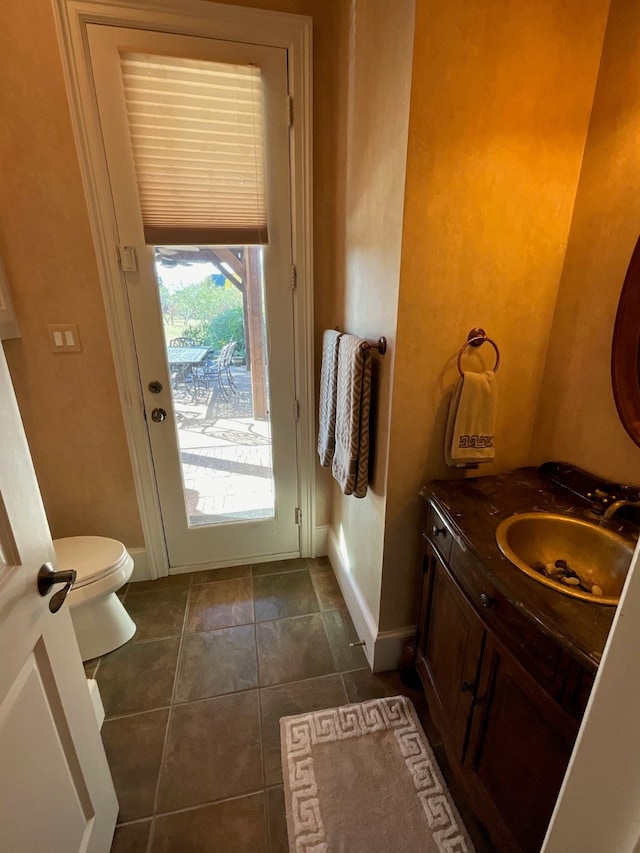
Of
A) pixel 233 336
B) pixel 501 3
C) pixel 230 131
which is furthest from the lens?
pixel 233 336

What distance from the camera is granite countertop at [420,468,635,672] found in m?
0.78

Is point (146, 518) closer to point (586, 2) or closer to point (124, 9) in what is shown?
point (124, 9)

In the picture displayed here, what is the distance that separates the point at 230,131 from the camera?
166 centimetres

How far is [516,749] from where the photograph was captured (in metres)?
0.96

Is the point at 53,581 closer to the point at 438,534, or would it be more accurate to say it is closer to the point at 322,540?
the point at 438,534

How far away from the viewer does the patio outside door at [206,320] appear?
1.57 m

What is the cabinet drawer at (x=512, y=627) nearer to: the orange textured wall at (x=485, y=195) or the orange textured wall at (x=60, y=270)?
the orange textured wall at (x=485, y=195)

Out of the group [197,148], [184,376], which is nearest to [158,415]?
[184,376]

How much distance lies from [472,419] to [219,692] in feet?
4.74

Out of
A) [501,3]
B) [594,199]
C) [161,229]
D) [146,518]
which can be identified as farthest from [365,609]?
[501,3]

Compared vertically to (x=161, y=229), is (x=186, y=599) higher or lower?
lower

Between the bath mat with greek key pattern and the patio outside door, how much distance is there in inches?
40.0

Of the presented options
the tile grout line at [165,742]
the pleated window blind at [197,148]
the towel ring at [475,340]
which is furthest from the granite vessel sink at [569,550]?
the pleated window blind at [197,148]

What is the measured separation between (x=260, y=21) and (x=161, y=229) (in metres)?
0.88
